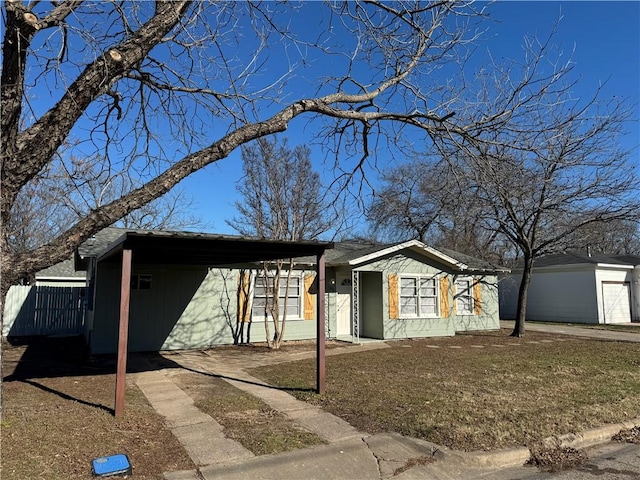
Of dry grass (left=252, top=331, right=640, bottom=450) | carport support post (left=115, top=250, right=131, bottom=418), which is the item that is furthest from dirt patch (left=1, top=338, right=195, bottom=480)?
dry grass (left=252, top=331, right=640, bottom=450)

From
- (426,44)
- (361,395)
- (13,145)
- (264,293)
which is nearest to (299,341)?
(264,293)

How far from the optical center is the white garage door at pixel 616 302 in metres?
22.9

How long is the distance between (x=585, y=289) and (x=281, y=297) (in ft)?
55.8

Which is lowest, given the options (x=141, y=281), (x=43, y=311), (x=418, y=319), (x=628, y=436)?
(x=628, y=436)

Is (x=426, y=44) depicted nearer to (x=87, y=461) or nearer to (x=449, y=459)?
(x=449, y=459)

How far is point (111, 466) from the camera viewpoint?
161 inches

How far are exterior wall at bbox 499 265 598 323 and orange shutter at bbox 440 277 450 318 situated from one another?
6.24 metres

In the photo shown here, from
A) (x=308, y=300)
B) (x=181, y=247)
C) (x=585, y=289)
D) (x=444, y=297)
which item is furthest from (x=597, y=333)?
(x=181, y=247)

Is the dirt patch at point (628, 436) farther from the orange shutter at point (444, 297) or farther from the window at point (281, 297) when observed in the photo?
the orange shutter at point (444, 297)

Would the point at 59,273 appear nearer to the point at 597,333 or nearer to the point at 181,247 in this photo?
the point at 181,247

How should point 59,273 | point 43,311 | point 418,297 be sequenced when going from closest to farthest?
point 418,297 → point 43,311 → point 59,273

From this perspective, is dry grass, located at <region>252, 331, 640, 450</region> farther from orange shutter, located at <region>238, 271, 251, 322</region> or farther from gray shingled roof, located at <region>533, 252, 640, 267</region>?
gray shingled roof, located at <region>533, 252, 640, 267</region>

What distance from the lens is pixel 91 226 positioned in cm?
512

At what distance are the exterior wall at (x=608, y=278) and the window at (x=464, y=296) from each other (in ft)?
28.6
